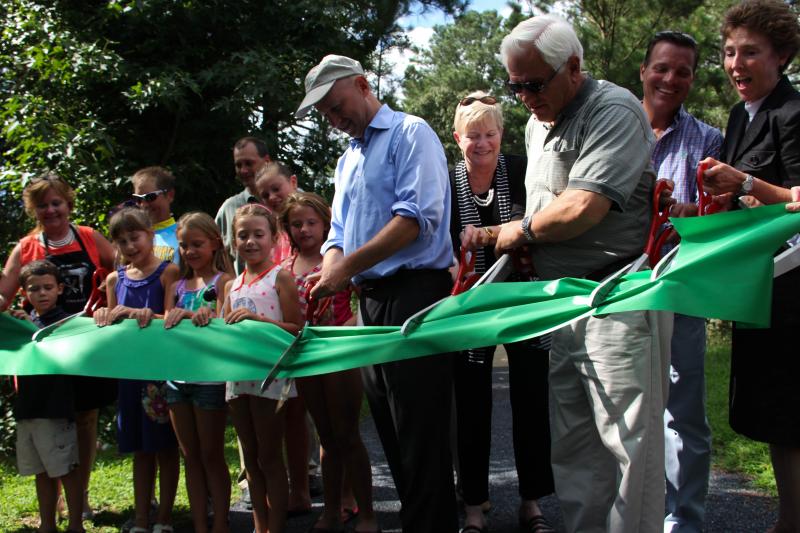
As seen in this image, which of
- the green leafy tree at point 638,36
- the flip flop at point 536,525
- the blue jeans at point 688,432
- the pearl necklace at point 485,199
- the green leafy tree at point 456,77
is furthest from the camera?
the green leafy tree at point 456,77

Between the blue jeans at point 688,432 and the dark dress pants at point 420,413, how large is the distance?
107 cm

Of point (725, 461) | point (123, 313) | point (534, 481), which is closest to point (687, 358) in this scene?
point (534, 481)

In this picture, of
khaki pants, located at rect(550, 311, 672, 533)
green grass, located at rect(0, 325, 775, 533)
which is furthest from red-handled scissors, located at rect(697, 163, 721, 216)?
green grass, located at rect(0, 325, 775, 533)

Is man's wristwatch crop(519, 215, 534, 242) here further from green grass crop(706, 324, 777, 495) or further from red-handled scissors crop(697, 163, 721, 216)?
green grass crop(706, 324, 777, 495)

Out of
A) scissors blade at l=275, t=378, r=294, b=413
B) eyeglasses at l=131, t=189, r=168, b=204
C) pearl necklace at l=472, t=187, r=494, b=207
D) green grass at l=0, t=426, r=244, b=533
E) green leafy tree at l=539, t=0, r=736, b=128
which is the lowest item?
green grass at l=0, t=426, r=244, b=533

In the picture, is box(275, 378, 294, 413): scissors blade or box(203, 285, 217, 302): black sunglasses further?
box(203, 285, 217, 302): black sunglasses

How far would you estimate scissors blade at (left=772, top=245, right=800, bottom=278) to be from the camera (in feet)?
10.3

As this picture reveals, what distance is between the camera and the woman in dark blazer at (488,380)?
176 inches

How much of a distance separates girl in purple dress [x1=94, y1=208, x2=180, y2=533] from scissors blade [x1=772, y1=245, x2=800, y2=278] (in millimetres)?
2993

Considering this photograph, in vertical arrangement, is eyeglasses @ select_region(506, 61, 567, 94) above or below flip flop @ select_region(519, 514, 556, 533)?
above

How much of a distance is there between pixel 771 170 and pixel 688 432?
1266 mm

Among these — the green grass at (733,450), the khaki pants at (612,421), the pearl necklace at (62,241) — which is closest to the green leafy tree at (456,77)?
the green grass at (733,450)

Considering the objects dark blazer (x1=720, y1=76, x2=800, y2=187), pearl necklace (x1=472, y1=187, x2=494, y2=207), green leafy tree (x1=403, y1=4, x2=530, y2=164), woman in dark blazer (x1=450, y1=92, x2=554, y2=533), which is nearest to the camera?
dark blazer (x1=720, y1=76, x2=800, y2=187)

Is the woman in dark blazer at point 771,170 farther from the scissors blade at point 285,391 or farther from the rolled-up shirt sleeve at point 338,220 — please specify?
the scissors blade at point 285,391
